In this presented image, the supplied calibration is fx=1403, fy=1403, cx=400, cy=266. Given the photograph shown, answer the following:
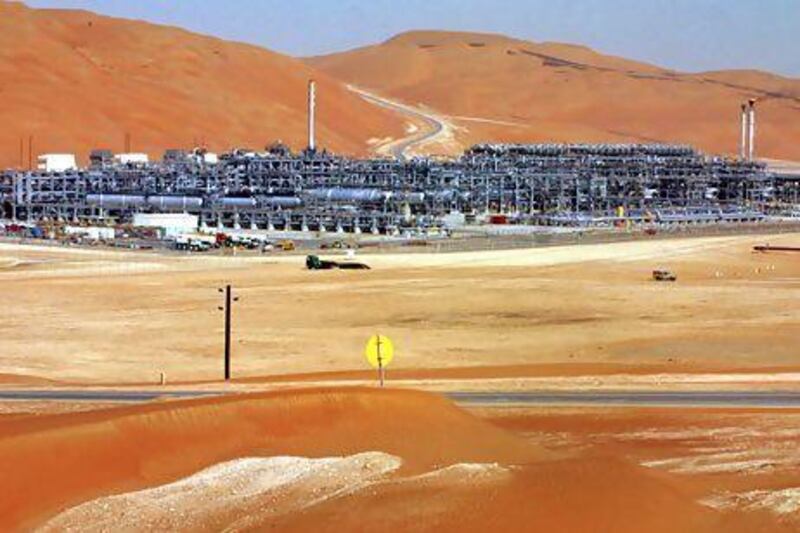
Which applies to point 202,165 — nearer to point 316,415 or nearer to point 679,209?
point 679,209

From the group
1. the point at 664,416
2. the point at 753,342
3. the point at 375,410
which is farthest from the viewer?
the point at 753,342

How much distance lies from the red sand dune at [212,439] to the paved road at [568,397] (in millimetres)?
7641

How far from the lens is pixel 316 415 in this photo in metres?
22.7

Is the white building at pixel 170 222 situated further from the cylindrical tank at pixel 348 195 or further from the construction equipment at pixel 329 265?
the construction equipment at pixel 329 265

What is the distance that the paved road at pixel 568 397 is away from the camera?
30656 mm

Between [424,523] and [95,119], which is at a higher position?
[95,119]

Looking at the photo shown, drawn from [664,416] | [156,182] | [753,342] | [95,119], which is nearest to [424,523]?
[664,416]

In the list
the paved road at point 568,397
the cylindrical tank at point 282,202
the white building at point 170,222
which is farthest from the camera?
the cylindrical tank at point 282,202

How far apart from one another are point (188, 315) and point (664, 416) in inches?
1171

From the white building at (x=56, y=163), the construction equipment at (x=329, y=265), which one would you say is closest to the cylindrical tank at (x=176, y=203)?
the white building at (x=56, y=163)

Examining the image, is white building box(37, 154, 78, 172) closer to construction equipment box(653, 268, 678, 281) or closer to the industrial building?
the industrial building

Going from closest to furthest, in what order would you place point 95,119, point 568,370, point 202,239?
point 568,370
point 202,239
point 95,119

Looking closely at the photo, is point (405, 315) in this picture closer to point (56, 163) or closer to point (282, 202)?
point (282, 202)

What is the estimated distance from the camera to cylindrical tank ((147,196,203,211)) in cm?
12738
